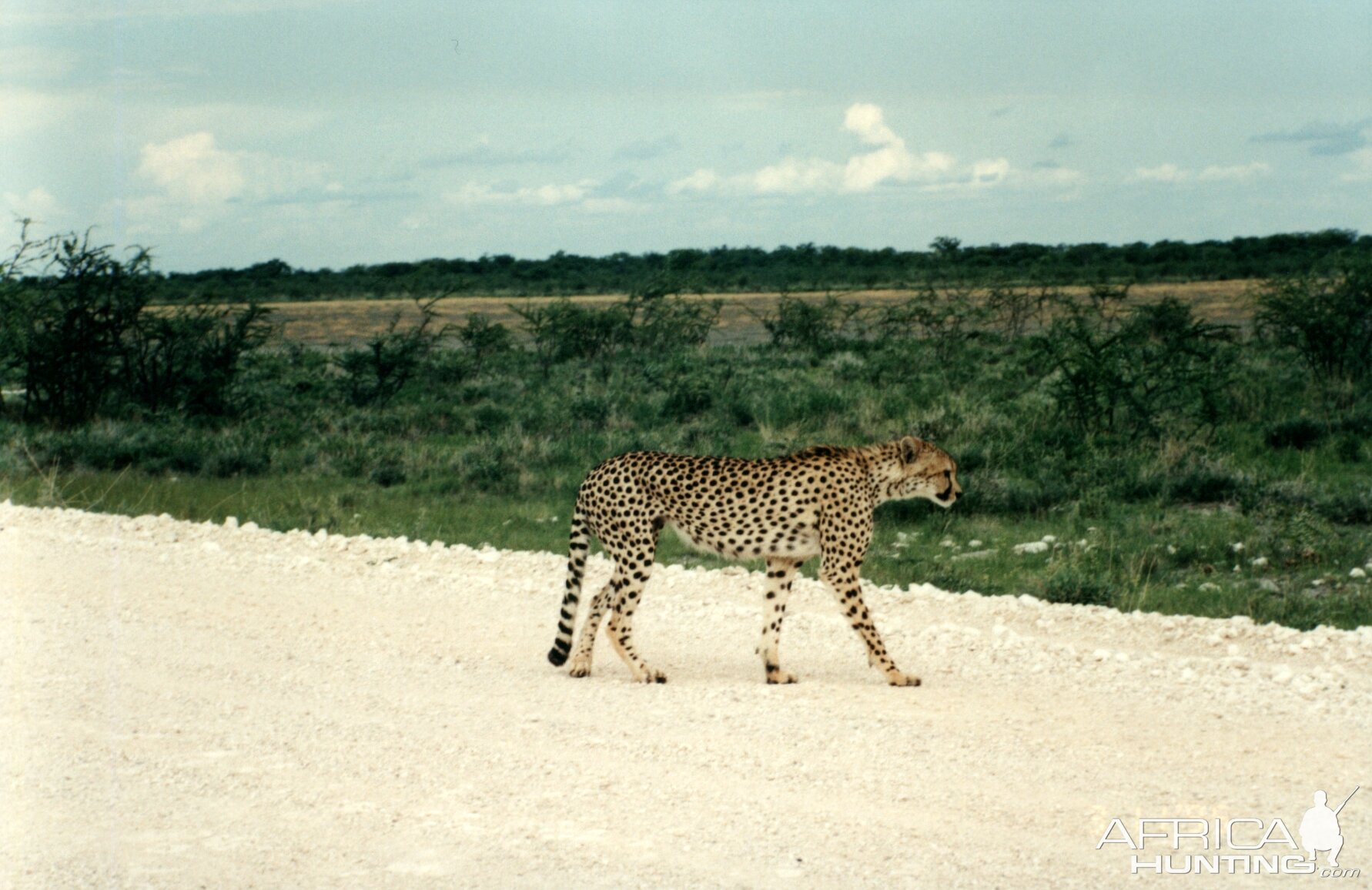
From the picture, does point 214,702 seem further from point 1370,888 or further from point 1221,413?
point 1221,413

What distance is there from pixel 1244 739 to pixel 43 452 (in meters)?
15.2

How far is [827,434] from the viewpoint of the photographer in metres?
18.4

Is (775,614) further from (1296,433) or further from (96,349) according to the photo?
(96,349)

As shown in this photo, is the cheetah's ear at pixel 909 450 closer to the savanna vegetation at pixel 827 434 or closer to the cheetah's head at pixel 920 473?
the cheetah's head at pixel 920 473

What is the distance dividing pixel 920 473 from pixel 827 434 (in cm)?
1008

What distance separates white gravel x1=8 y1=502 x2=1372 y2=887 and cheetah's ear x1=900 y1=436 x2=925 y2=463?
111cm

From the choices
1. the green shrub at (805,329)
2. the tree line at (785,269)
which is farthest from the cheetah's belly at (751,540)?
the tree line at (785,269)

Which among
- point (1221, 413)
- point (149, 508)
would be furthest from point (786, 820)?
point (1221, 413)

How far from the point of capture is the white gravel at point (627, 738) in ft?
17.4

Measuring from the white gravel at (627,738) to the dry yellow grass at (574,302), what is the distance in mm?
32854

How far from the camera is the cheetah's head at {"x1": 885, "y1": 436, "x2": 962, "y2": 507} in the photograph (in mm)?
8266

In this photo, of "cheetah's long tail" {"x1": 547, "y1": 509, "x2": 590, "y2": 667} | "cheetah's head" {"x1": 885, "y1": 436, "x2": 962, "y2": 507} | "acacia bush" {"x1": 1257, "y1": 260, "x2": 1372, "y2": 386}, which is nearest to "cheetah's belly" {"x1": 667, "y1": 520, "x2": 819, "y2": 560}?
"cheetah's long tail" {"x1": 547, "y1": 509, "x2": 590, "y2": 667}

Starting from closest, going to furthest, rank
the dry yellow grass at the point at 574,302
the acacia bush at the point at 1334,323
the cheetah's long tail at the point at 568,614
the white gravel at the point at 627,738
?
the white gravel at the point at 627,738 → the cheetah's long tail at the point at 568,614 → the acacia bush at the point at 1334,323 → the dry yellow grass at the point at 574,302

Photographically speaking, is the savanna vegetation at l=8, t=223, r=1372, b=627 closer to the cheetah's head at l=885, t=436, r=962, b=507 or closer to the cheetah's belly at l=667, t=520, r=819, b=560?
the cheetah's head at l=885, t=436, r=962, b=507
